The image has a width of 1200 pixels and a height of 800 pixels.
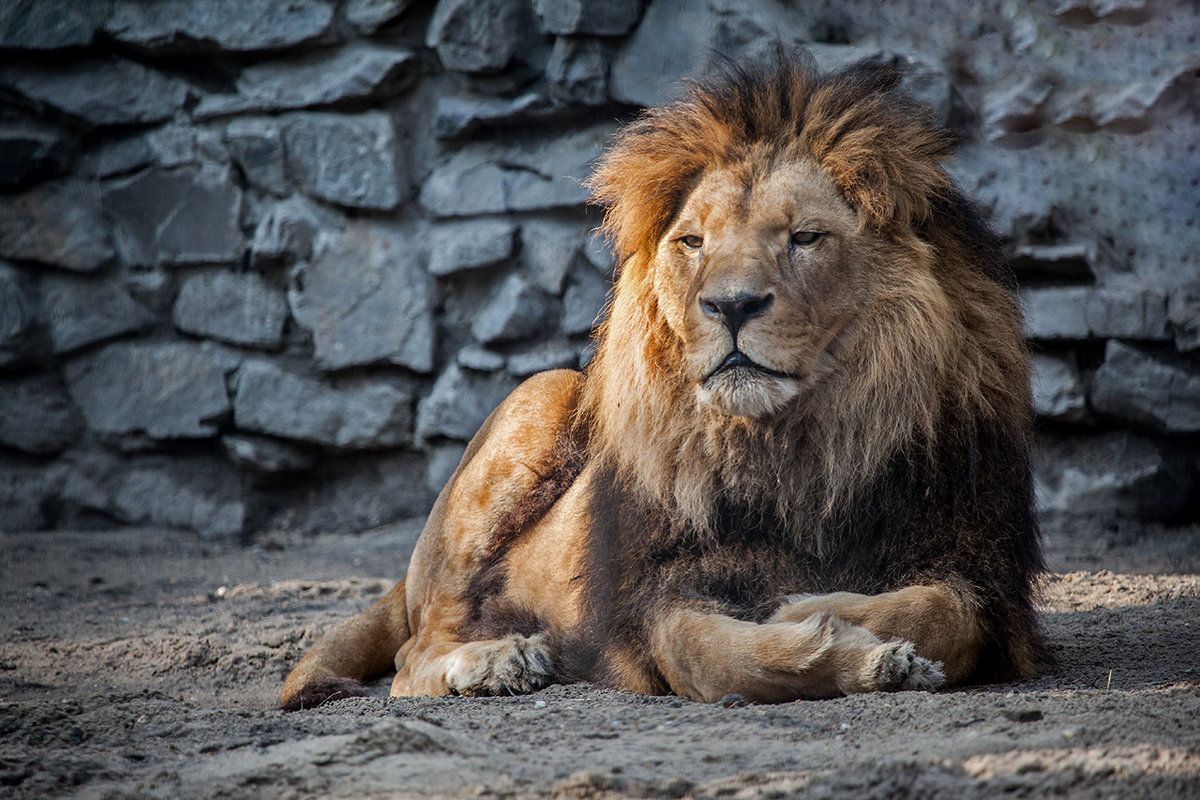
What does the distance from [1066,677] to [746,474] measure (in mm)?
920

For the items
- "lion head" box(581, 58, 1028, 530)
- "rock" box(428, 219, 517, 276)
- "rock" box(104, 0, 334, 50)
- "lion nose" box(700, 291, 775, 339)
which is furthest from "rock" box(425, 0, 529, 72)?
"lion nose" box(700, 291, 775, 339)

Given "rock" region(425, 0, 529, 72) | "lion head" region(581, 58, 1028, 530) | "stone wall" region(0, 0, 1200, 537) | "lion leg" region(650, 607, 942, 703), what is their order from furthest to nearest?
"rock" region(425, 0, 529, 72) → "stone wall" region(0, 0, 1200, 537) → "lion head" region(581, 58, 1028, 530) → "lion leg" region(650, 607, 942, 703)

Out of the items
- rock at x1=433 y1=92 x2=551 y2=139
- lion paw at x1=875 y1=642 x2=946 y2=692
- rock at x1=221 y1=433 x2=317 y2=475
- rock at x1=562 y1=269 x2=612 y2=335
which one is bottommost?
rock at x1=221 y1=433 x2=317 y2=475

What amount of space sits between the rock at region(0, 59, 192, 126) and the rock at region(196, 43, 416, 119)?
0.23 metres

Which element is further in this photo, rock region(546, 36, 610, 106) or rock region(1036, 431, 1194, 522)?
rock region(546, 36, 610, 106)

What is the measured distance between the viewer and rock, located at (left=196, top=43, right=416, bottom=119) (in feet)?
21.3

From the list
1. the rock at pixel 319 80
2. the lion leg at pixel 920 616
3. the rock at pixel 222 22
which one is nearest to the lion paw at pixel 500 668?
the lion leg at pixel 920 616

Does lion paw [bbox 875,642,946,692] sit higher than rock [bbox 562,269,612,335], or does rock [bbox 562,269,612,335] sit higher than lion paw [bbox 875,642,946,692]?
rock [bbox 562,269,612,335]

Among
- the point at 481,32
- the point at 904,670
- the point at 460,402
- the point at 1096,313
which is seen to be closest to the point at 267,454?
the point at 460,402

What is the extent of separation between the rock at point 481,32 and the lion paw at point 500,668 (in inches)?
137

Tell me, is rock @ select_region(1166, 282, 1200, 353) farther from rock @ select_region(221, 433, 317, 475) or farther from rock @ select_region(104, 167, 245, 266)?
rock @ select_region(104, 167, 245, 266)

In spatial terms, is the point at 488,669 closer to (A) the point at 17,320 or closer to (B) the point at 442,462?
(B) the point at 442,462

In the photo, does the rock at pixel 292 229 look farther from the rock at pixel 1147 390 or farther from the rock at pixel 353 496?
the rock at pixel 1147 390

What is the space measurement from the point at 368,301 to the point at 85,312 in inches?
62.8
